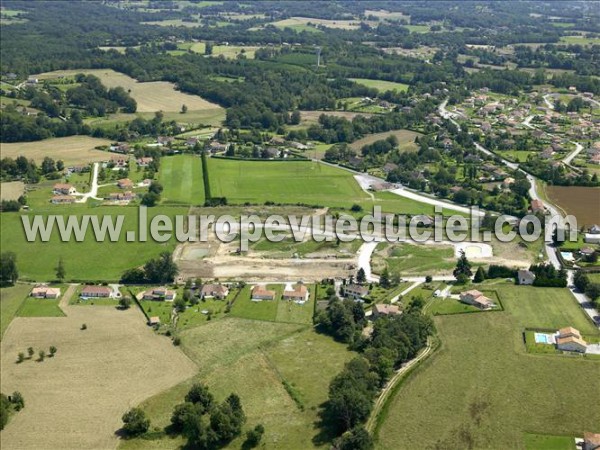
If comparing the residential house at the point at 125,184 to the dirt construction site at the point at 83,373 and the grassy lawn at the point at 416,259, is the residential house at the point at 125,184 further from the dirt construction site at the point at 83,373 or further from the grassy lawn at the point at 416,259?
the grassy lawn at the point at 416,259

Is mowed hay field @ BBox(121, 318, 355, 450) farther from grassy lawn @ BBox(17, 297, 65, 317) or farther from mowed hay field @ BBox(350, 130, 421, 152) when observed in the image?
mowed hay field @ BBox(350, 130, 421, 152)

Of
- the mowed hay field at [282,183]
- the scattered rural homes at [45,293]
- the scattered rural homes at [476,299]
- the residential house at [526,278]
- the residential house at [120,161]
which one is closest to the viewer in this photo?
the scattered rural homes at [476,299]

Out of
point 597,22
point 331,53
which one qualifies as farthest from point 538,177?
point 597,22

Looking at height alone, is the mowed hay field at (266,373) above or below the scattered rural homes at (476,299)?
below

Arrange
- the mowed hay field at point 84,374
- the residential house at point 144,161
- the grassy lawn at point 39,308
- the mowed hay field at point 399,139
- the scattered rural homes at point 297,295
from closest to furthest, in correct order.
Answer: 1. the mowed hay field at point 84,374
2. the grassy lawn at point 39,308
3. the scattered rural homes at point 297,295
4. the residential house at point 144,161
5. the mowed hay field at point 399,139

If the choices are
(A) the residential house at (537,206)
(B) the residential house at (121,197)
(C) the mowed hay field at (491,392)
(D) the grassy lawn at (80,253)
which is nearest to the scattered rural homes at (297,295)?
(C) the mowed hay field at (491,392)

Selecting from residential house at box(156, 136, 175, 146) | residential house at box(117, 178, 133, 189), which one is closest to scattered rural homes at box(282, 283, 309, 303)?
residential house at box(117, 178, 133, 189)
